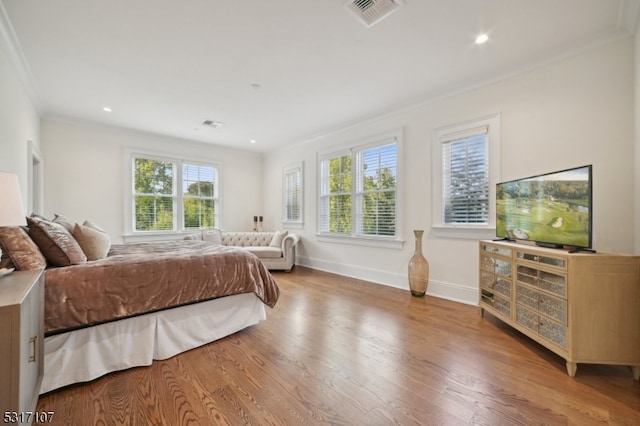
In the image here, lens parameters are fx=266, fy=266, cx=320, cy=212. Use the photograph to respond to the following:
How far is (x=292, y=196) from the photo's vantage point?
6.04 m

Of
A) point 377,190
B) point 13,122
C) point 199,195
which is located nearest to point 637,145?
point 377,190

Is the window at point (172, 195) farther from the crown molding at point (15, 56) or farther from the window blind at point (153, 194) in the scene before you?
the crown molding at point (15, 56)

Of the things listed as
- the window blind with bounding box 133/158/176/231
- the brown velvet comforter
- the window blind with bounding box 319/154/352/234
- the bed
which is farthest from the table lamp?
the window blind with bounding box 133/158/176/231

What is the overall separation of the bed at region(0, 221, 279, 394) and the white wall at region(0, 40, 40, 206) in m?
1.39

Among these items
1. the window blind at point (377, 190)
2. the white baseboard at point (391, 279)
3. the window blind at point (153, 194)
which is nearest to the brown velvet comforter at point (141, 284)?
the white baseboard at point (391, 279)

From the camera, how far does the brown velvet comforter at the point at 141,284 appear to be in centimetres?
172

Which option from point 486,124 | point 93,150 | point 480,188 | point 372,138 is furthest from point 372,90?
point 93,150

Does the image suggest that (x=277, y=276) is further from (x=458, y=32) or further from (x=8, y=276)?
(x=458, y=32)

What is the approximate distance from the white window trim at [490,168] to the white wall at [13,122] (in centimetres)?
456

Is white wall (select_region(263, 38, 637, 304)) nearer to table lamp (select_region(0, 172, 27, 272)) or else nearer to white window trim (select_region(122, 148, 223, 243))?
table lamp (select_region(0, 172, 27, 272))

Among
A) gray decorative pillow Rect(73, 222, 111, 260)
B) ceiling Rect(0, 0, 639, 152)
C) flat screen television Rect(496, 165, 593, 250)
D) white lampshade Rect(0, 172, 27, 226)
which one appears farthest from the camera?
gray decorative pillow Rect(73, 222, 111, 260)

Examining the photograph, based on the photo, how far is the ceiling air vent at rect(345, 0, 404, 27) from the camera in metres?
A: 2.01

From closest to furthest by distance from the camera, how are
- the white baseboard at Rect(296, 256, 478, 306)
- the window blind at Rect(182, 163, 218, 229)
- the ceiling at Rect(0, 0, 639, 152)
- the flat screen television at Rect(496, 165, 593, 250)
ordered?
the flat screen television at Rect(496, 165, 593, 250) → the ceiling at Rect(0, 0, 639, 152) → the white baseboard at Rect(296, 256, 478, 306) → the window blind at Rect(182, 163, 218, 229)

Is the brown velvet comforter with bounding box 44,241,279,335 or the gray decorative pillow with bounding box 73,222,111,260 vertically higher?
the gray decorative pillow with bounding box 73,222,111,260
